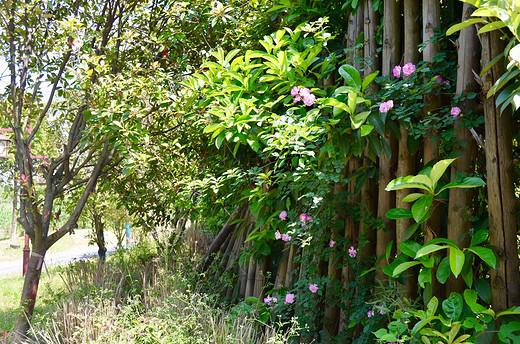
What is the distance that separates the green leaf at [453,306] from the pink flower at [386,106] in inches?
32.4

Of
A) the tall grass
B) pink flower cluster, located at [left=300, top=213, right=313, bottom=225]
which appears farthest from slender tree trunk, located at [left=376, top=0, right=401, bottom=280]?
the tall grass

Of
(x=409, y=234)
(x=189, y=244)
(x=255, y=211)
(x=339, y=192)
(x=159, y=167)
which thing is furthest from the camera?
(x=159, y=167)

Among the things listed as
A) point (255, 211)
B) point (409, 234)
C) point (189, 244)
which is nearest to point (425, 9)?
point (409, 234)

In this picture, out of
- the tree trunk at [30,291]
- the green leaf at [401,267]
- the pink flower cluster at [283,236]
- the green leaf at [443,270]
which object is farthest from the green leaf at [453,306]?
the tree trunk at [30,291]

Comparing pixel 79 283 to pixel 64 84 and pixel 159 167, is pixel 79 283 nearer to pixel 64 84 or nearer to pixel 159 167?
pixel 159 167

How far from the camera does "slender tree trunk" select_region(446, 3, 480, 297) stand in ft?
6.21

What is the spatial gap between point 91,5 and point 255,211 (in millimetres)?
3030

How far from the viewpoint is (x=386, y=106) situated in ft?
6.56

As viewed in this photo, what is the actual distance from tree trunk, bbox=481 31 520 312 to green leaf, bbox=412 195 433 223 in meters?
0.25

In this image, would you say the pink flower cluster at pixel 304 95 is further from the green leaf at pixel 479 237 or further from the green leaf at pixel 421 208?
the green leaf at pixel 479 237

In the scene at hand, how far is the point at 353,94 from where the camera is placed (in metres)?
2.01

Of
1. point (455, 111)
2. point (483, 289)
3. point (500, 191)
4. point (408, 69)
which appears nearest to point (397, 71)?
point (408, 69)

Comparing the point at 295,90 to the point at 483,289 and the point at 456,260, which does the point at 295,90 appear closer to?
the point at 456,260

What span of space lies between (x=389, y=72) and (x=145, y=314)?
2.23 meters
